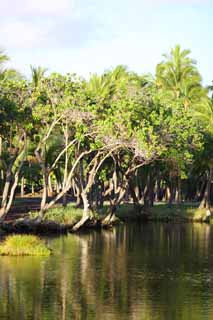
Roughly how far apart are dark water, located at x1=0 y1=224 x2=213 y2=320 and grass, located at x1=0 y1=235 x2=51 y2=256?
90 cm

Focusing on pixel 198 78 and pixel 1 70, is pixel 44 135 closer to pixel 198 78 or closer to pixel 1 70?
pixel 1 70

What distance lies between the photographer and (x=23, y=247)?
3900cm

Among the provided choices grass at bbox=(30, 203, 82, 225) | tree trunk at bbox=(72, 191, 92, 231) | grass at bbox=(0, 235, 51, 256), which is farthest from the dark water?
tree trunk at bbox=(72, 191, 92, 231)

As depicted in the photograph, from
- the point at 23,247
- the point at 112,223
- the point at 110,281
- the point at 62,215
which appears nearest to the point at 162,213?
the point at 112,223

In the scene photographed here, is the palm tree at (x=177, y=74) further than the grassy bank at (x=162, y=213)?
Yes

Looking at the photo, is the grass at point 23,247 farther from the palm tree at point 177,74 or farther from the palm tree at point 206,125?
the palm tree at point 177,74

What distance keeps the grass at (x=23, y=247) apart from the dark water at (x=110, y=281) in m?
0.90

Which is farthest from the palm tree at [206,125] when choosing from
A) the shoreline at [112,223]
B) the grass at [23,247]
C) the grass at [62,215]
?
the grass at [23,247]

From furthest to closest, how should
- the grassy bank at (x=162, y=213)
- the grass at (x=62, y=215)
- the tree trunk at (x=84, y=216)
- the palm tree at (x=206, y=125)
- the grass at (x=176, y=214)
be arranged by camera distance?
the palm tree at (x=206, y=125) → the grass at (x=176, y=214) → the grassy bank at (x=162, y=213) → the tree trunk at (x=84, y=216) → the grass at (x=62, y=215)

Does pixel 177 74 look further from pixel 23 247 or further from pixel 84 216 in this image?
pixel 23 247

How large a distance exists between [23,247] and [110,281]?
25.7ft

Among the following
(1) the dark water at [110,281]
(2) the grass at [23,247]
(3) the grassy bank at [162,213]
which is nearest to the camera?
(1) the dark water at [110,281]

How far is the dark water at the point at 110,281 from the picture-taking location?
26188mm

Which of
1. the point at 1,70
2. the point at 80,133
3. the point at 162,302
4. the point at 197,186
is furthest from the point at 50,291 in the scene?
the point at 197,186
